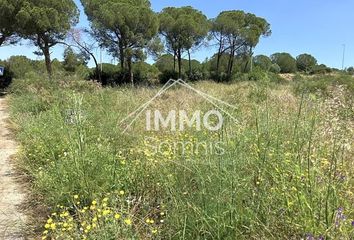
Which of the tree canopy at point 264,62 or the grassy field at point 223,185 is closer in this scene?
the grassy field at point 223,185

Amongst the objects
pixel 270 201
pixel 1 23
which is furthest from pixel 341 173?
pixel 1 23

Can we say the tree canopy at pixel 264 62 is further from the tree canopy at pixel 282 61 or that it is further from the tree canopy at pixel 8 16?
the tree canopy at pixel 8 16

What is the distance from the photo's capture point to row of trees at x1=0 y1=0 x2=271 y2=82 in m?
21.5

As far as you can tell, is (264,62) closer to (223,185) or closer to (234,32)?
(223,185)

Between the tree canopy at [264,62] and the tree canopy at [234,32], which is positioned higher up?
the tree canopy at [234,32]

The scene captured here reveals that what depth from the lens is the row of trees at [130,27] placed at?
2148 centimetres

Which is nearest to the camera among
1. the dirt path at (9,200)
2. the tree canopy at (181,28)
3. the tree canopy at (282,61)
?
the dirt path at (9,200)

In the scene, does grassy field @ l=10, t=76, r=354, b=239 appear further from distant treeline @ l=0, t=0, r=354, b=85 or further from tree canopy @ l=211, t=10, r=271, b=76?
tree canopy @ l=211, t=10, r=271, b=76

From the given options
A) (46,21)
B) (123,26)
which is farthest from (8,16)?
(123,26)

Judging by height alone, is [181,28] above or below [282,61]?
above

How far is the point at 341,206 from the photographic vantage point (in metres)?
2.60

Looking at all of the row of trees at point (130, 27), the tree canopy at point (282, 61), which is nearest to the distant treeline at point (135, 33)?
the row of trees at point (130, 27)

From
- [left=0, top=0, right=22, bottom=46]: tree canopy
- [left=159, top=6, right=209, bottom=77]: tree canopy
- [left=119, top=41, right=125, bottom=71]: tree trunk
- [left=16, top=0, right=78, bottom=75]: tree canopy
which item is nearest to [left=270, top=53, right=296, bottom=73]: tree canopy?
[left=16, top=0, right=78, bottom=75]: tree canopy

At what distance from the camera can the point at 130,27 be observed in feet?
92.5
